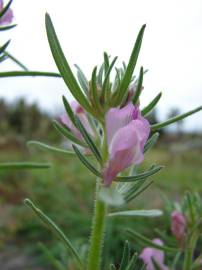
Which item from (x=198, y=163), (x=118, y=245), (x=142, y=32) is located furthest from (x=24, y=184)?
(x=198, y=163)

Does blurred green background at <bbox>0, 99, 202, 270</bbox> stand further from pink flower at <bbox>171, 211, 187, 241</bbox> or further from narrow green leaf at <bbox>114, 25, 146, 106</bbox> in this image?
narrow green leaf at <bbox>114, 25, 146, 106</bbox>

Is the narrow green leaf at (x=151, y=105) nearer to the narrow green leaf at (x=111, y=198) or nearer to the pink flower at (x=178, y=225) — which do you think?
the narrow green leaf at (x=111, y=198)

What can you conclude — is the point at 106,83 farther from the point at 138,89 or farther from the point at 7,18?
the point at 7,18

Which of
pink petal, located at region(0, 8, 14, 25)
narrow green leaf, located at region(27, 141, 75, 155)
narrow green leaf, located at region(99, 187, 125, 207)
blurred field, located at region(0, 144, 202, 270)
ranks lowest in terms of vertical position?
blurred field, located at region(0, 144, 202, 270)

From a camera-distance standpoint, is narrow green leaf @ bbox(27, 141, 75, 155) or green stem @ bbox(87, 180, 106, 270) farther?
narrow green leaf @ bbox(27, 141, 75, 155)

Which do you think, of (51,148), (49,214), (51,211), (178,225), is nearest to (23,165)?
(51,148)

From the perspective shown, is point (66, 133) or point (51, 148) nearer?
point (66, 133)

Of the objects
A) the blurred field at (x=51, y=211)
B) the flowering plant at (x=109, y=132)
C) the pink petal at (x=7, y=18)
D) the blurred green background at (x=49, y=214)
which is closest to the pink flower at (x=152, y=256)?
the flowering plant at (x=109, y=132)

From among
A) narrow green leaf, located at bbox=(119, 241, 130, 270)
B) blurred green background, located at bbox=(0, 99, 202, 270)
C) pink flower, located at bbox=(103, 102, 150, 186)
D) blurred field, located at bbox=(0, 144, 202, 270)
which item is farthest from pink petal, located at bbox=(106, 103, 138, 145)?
blurred field, located at bbox=(0, 144, 202, 270)
